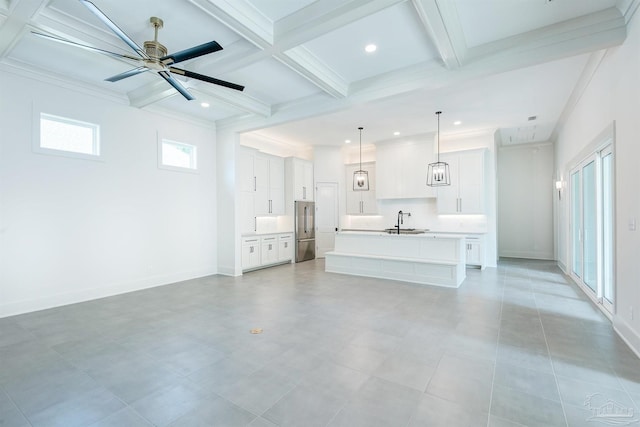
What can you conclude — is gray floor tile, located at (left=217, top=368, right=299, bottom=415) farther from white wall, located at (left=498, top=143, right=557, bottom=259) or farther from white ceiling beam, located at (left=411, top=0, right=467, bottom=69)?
white wall, located at (left=498, top=143, right=557, bottom=259)

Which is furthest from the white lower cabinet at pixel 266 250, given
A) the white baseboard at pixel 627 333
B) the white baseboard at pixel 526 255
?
the white baseboard at pixel 526 255

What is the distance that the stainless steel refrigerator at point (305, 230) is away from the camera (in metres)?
8.29

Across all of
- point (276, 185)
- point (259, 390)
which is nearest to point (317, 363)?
point (259, 390)

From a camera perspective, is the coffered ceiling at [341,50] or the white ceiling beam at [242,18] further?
the coffered ceiling at [341,50]

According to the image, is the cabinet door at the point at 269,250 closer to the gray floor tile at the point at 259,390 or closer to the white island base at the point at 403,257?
the white island base at the point at 403,257

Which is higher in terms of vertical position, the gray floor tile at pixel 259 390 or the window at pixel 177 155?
the window at pixel 177 155

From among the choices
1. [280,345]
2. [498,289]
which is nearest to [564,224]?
[498,289]

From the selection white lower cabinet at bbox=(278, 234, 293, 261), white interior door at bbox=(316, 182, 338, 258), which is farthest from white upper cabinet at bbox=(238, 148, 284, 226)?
white interior door at bbox=(316, 182, 338, 258)

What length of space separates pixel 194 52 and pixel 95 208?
3.43 metres

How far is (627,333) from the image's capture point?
3031 mm

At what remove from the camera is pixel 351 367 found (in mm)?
2613

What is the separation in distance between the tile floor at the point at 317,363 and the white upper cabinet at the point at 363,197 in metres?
4.32

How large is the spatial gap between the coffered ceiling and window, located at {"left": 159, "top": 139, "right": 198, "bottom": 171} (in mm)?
728

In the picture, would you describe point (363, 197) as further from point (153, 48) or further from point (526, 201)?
point (153, 48)
